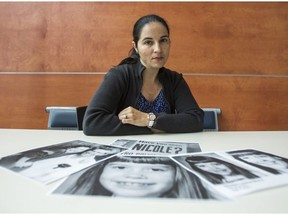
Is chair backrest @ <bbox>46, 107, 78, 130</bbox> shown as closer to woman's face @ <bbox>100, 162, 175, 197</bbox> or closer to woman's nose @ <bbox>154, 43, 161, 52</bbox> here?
woman's nose @ <bbox>154, 43, 161, 52</bbox>

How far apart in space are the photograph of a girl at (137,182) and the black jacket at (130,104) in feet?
1.48

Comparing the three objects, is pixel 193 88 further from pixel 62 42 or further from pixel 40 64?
pixel 40 64

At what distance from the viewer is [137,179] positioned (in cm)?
51

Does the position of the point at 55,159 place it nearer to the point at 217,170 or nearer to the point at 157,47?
the point at 217,170

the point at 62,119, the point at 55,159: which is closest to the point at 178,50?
the point at 62,119

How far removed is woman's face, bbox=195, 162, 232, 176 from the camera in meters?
0.56

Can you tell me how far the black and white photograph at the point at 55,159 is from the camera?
1.82 ft

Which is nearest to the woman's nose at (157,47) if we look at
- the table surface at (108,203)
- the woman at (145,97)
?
the woman at (145,97)

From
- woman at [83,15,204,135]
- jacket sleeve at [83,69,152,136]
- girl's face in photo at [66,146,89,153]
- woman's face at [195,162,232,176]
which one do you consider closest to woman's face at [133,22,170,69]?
woman at [83,15,204,135]

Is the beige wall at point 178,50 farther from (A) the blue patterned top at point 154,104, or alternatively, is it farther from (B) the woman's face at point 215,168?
(B) the woman's face at point 215,168

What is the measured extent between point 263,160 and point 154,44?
866 millimetres

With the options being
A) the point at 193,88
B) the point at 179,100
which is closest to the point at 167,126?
the point at 179,100

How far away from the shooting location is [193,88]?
238 centimetres

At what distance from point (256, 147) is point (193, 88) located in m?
1.55
